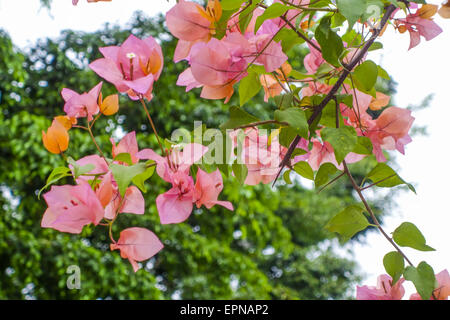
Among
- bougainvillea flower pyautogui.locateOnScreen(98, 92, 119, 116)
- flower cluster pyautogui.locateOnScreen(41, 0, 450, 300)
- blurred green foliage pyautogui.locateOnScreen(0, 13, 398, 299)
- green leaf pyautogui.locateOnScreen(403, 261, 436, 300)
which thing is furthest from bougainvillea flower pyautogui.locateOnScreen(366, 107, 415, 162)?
blurred green foliage pyautogui.locateOnScreen(0, 13, 398, 299)

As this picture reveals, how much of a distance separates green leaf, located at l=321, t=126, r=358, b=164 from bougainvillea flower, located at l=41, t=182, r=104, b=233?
0.14 metres

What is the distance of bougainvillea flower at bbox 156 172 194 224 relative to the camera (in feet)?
0.99

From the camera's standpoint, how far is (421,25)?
0.37 meters

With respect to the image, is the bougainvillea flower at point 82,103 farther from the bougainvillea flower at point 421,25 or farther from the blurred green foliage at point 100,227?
the blurred green foliage at point 100,227

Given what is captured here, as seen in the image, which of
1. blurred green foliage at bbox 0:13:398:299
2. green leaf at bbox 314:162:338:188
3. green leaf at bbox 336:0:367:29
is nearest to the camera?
green leaf at bbox 336:0:367:29

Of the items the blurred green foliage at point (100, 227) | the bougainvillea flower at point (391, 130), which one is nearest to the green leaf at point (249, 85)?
the bougainvillea flower at point (391, 130)

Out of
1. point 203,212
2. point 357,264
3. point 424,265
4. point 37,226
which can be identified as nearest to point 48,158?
point 37,226

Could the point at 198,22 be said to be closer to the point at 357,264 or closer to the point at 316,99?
the point at 316,99

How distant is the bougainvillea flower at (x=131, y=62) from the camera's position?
1.02 ft

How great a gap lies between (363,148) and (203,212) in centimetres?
282

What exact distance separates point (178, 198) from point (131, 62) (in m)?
0.10

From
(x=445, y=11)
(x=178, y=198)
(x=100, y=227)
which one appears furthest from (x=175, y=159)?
(x=100, y=227)

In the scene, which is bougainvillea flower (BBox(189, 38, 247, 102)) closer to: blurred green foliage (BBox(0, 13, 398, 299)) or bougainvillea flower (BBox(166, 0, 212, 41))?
bougainvillea flower (BBox(166, 0, 212, 41))

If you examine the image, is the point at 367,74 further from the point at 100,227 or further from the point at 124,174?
the point at 100,227
